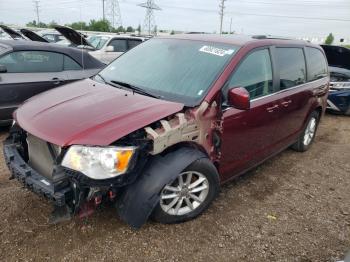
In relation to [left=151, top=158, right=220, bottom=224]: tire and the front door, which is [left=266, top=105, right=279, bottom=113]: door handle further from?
[left=151, top=158, right=220, bottom=224]: tire

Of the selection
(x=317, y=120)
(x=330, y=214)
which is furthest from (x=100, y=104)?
(x=317, y=120)

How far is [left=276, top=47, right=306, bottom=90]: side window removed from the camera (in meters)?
3.92

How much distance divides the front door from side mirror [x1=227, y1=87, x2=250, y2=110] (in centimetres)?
11

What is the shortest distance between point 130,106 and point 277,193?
213cm

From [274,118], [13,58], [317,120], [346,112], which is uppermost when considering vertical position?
[13,58]

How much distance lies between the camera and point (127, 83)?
3354 mm

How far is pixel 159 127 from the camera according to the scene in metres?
2.69

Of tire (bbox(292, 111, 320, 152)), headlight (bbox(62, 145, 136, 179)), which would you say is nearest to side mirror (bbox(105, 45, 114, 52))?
tire (bbox(292, 111, 320, 152))

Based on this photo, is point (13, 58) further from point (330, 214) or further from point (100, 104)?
point (330, 214)

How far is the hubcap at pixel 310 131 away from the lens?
5.24 meters

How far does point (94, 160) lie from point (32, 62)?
375cm

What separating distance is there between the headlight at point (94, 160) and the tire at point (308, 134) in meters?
3.55

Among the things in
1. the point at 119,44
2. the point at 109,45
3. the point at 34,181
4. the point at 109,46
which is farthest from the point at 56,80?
the point at 119,44

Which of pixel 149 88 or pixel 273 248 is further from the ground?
pixel 149 88
